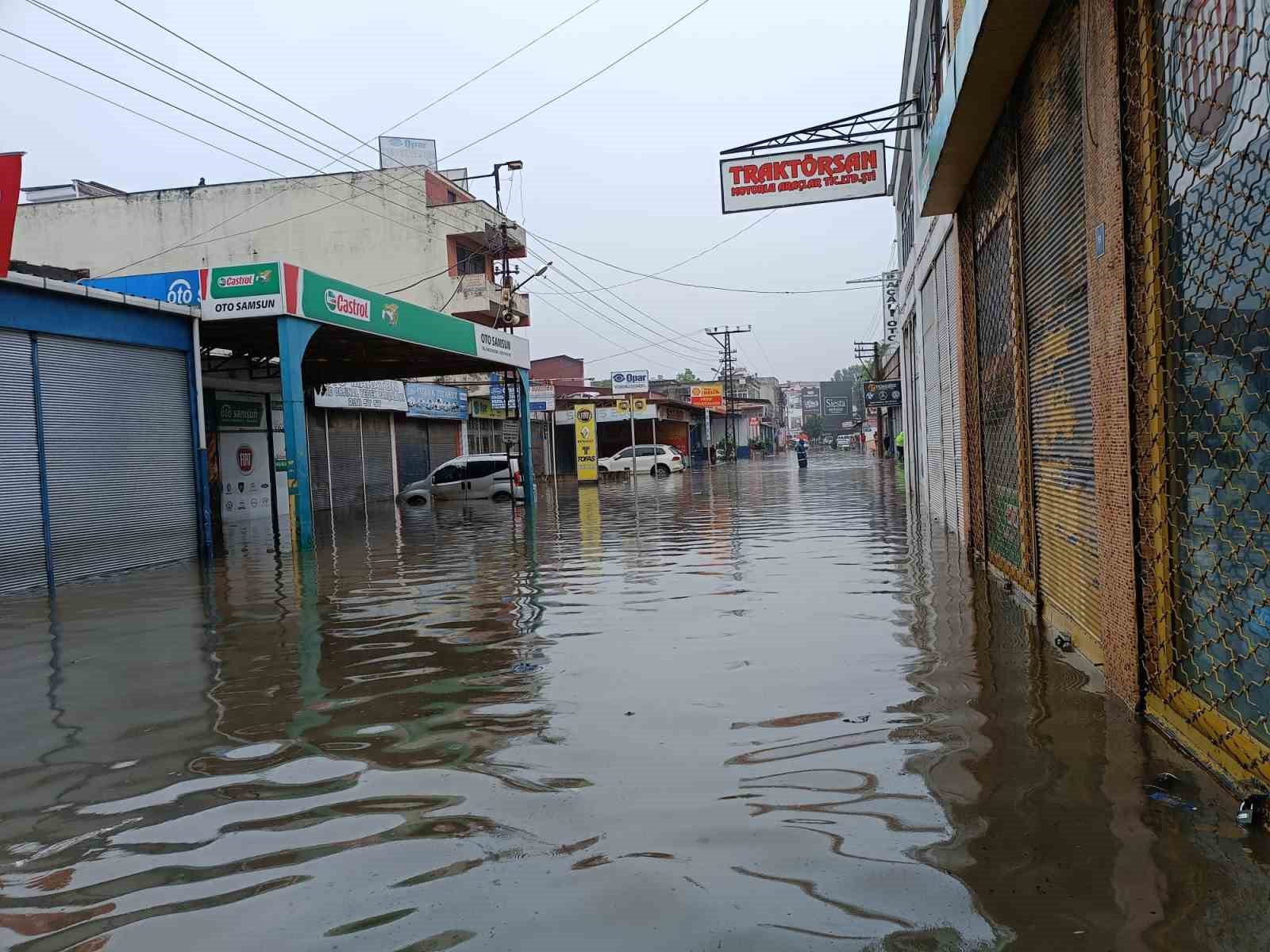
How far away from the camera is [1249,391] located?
3.66 m

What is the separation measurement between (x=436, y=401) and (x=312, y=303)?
20.2 metres

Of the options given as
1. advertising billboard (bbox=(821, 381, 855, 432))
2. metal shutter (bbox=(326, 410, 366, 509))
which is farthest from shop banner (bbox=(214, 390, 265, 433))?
advertising billboard (bbox=(821, 381, 855, 432))

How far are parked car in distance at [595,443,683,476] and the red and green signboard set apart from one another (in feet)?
82.0

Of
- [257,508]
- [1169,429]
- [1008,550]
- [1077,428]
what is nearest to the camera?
[1169,429]

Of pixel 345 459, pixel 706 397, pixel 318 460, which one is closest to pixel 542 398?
pixel 345 459

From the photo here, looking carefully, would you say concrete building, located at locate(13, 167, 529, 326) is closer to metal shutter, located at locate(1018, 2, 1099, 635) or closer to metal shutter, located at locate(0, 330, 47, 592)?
metal shutter, located at locate(0, 330, 47, 592)

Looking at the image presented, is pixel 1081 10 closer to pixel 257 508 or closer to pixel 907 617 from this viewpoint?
pixel 907 617

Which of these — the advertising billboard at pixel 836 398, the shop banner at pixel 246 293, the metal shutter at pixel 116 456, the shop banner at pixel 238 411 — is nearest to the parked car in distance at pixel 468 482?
the shop banner at pixel 238 411

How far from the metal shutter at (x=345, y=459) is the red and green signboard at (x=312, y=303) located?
929 centimetres

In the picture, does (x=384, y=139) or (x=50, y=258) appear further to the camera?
(x=384, y=139)

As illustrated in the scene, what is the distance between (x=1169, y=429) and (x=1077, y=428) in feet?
6.30

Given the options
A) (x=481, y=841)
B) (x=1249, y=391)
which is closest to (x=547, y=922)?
(x=481, y=841)

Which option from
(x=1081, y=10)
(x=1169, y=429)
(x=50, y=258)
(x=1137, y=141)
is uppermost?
(x=50, y=258)

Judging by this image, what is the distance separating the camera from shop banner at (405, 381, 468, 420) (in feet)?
115
